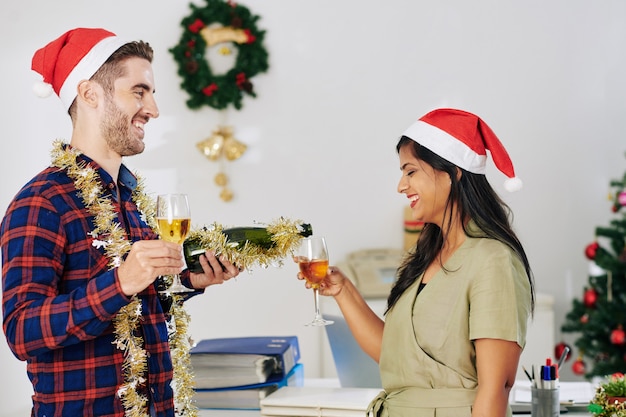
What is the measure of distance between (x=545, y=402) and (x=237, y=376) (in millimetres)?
858

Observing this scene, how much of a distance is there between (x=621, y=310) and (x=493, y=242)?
2730mm

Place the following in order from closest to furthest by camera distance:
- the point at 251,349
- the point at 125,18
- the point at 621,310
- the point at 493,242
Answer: the point at 493,242, the point at 251,349, the point at 621,310, the point at 125,18

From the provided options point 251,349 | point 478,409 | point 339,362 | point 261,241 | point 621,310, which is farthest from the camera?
point 621,310

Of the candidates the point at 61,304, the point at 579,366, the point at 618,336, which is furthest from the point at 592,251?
the point at 61,304

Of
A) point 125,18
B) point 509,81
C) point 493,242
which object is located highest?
point 125,18

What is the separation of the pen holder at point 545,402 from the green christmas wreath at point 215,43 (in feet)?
10.8

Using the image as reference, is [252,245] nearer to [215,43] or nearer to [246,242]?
[246,242]

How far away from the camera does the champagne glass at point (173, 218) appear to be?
5.35 feet

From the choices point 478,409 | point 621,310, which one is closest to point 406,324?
point 478,409

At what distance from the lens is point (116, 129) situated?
184 cm

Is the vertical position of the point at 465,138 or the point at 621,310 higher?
the point at 465,138

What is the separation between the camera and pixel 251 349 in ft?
7.57

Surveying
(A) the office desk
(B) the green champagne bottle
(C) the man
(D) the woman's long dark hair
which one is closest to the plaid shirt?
(C) the man

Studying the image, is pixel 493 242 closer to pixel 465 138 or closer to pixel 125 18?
pixel 465 138
